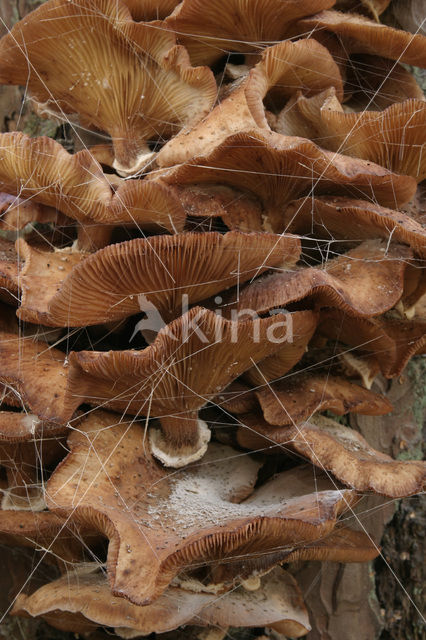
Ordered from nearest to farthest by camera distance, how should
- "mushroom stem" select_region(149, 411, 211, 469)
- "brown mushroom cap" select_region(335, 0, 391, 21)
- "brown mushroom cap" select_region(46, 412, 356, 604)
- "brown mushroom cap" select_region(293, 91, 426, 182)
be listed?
"brown mushroom cap" select_region(46, 412, 356, 604) → "brown mushroom cap" select_region(293, 91, 426, 182) → "mushroom stem" select_region(149, 411, 211, 469) → "brown mushroom cap" select_region(335, 0, 391, 21)

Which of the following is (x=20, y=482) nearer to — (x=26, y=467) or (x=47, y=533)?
(x=26, y=467)

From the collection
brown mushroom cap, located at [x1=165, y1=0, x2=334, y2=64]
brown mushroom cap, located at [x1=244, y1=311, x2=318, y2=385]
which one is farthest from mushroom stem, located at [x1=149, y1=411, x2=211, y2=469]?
brown mushroom cap, located at [x1=165, y1=0, x2=334, y2=64]

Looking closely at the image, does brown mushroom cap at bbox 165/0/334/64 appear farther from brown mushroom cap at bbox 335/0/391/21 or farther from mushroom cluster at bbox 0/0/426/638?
brown mushroom cap at bbox 335/0/391/21

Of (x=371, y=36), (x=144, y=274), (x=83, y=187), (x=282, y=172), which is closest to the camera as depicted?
(x=144, y=274)

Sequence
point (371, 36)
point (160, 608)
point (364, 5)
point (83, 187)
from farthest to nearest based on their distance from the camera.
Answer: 1. point (364, 5)
2. point (371, 36)
3. point (83, 187)
4. point (160, 608)

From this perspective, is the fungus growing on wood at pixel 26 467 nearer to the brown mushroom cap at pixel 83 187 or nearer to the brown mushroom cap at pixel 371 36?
the brown mushroom cap at pixel 83 187

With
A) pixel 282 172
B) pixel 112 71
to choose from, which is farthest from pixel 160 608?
pixel 112 71

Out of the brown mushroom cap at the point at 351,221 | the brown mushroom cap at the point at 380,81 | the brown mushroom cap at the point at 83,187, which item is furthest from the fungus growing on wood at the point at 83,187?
the brown mushroom cap at the point at 380,81
